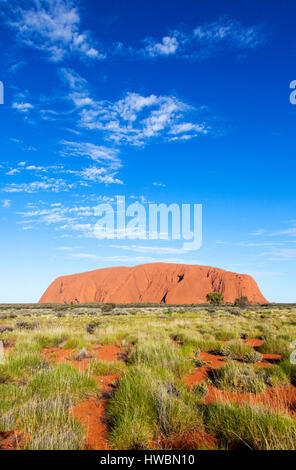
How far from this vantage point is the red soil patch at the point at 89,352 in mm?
7532

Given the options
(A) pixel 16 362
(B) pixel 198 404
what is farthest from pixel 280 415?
(A) pixel 16 362

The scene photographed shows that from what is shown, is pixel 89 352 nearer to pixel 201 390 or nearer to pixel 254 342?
pixel 201 390

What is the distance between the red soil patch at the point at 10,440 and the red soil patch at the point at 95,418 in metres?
0.80

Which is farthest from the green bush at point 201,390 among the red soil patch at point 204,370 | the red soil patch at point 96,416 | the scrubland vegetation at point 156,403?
the red soil patch at point 96,416

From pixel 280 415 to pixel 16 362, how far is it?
6144 millimetres

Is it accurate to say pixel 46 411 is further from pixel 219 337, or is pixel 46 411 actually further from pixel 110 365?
pixel 219 337

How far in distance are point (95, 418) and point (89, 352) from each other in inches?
197

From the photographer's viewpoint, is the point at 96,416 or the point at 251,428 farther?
the point at 96,416

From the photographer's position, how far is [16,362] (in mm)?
6520

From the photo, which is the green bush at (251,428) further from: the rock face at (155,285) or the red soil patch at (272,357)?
the rock face at (155,285)

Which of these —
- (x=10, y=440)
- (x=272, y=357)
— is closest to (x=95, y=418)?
(x=10, y=440)

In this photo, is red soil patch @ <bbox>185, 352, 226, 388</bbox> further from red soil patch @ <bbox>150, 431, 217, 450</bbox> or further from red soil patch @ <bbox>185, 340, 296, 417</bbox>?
red soil patch @ <bbox>150, 431, 217, 450</bbox>

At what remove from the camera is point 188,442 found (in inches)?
123
